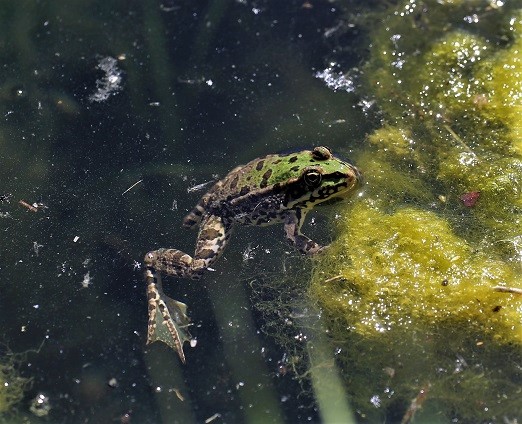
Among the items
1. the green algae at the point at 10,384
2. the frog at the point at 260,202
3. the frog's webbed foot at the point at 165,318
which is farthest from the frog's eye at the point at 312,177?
the green algae at the point at 10,384

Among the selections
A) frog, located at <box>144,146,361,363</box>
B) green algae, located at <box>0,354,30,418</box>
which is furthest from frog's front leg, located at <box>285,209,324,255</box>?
green algae, located at <box>0,354,30,418</box>

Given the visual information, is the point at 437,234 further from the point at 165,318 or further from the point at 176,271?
the point at 165,318

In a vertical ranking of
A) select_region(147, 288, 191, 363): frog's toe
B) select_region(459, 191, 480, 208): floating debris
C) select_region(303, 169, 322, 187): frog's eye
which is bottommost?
select_region(147, 288, 191, 363): frog's toe

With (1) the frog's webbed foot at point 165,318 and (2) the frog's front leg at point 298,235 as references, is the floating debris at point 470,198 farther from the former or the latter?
(1) the frog's webbed foot at point 165,318

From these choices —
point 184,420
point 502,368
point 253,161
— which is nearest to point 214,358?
point 184,420

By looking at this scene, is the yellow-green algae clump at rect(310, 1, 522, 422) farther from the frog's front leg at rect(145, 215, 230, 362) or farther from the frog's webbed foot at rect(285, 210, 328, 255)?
the frog's front leg at rect(145, 215, 230, 362)

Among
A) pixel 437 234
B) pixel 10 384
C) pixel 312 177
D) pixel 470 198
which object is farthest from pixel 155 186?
pixel 470 198
